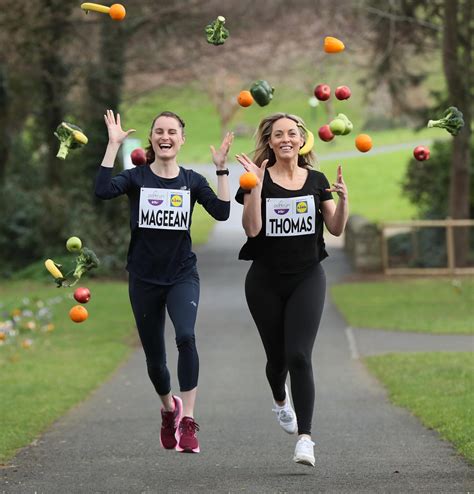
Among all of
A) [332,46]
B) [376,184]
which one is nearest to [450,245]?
[332,46]

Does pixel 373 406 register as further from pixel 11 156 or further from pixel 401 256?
pixel 11 156

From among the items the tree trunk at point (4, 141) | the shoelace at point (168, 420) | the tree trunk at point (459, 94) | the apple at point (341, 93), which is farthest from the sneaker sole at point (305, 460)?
the tree trunk at point (4, 141)

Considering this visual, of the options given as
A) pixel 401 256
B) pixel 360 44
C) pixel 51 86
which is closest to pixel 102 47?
pixel 51 86

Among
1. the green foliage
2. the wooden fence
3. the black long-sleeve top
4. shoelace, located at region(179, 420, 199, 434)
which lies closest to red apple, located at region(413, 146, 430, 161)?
the black long-sleeve top

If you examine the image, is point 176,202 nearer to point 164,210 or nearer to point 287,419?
point 164,210

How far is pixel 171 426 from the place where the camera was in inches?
313

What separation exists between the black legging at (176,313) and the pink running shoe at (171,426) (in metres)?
0.43

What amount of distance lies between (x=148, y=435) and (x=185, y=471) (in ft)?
5.85

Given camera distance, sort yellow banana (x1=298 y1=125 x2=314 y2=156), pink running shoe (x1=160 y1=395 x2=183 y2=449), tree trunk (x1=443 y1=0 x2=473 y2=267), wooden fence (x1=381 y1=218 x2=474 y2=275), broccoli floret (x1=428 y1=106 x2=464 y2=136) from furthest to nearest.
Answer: wooden fence (x1=381 y1=218 x2=474 y2=275) < tree trunk (x1=443 y1=0 x2=473 y2=267) < pink running shoe (x1=160 y1=395 x2=183 y2=449) < yellow banana (x1=298 y1=125 x2=314 y2=156) < broccoli floret (x1=428 y1=106 x2=464 y2=136)

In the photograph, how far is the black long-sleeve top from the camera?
7438 mm

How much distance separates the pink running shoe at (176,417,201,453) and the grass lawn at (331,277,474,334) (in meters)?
9.65

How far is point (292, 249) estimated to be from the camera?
7.43m

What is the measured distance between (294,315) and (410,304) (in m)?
13.1

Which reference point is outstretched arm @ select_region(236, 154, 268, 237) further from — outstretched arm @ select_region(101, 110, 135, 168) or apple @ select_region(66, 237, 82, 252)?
apple @ select_region(66, 237, 82, 252)
